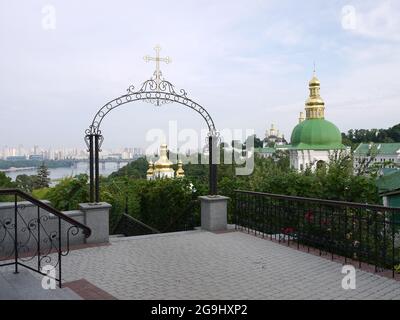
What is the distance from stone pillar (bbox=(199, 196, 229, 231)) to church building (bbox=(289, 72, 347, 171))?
24.9m

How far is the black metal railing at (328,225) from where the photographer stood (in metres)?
6.09

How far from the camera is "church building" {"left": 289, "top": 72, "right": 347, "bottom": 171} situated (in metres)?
33.4

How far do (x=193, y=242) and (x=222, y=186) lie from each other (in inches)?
115

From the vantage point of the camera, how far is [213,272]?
19.2ft

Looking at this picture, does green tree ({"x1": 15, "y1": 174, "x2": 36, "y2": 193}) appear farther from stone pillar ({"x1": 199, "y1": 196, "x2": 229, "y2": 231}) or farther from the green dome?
the green dome

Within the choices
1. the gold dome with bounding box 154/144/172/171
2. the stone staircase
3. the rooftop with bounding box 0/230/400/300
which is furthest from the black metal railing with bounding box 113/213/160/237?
the gold dome with bounding box 154/144/172/171

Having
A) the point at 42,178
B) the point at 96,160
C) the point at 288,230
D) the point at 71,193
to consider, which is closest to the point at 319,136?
the point at 71,193

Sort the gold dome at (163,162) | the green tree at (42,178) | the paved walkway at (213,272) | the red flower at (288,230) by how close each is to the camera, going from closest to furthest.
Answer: the paved walkway at (213,272) < the red flower at (288,230) < the gold dome at (163,162) < the green tree at (42,178)

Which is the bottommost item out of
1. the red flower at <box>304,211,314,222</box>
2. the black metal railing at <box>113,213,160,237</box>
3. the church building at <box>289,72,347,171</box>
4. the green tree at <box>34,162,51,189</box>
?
the green tree at <box>34,162,51,189</box>

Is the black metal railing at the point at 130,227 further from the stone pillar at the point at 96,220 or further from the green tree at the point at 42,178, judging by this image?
the green tree at the point at 42,178

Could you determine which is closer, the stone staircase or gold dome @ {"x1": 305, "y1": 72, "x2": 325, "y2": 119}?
the stone staircase

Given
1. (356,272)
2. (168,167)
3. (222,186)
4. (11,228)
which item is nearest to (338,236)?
(356,272)

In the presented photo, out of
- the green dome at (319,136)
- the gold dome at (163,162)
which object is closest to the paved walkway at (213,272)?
the gold dome at (163,162)

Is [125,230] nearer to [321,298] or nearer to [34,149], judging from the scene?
[321,298]
